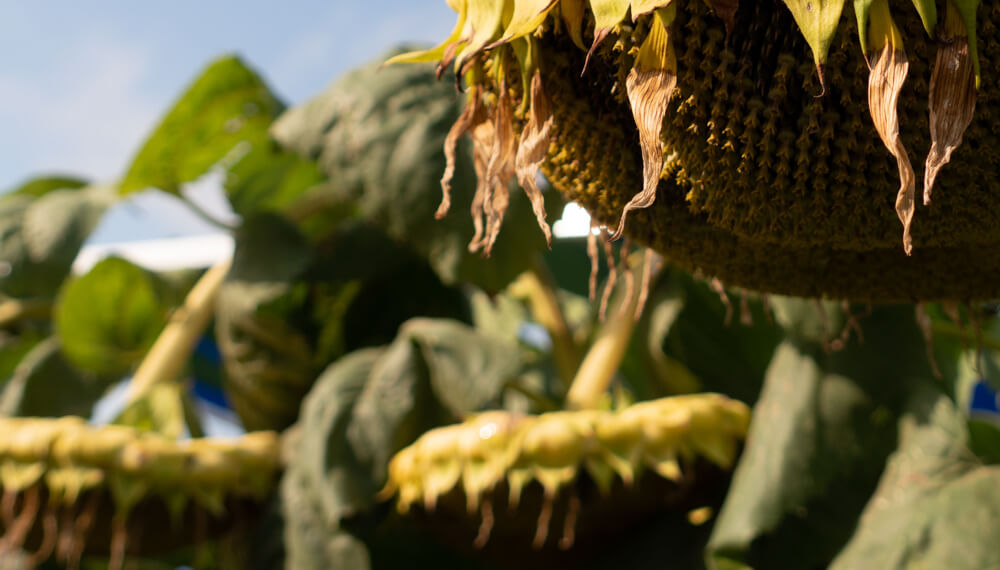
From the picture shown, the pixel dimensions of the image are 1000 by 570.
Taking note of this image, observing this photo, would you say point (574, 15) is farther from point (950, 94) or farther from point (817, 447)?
point (817, 447)

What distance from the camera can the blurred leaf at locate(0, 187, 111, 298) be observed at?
0.91 metres

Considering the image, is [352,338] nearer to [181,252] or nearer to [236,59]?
[236,59]

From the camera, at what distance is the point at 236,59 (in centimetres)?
90

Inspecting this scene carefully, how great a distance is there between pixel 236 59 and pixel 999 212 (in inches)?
29.9

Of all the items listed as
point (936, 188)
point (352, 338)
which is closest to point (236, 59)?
point (352, 338)

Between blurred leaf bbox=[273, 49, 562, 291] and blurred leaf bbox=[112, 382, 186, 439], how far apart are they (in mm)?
253

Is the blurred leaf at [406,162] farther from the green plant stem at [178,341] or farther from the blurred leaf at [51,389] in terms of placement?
the blurred leaf at [51,389]

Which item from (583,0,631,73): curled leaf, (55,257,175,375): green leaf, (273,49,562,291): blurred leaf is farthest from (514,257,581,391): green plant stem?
(583,0,631,73): curled leaf

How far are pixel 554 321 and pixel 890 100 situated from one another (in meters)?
0.59

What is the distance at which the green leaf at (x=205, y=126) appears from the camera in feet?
2.91

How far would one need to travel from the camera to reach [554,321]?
0.80 meters

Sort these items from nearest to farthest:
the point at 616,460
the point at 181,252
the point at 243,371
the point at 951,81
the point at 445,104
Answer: the point at 951,81, the point at 616,460, the point at 445,104, the point at 243,371, the point at 181,252

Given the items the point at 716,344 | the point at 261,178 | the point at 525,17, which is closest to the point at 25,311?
the point at 261,178

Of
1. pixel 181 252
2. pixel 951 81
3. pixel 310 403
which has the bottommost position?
pixel 181 252
